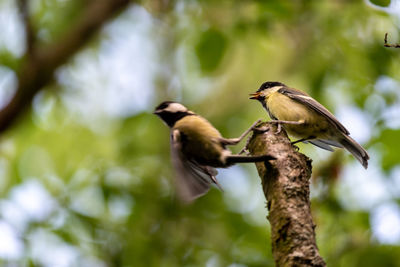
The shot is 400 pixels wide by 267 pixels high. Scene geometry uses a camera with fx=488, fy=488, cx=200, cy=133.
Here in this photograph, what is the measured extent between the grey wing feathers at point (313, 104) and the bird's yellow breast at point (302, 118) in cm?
5

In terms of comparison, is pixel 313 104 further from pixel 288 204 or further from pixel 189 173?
pixel 288 204

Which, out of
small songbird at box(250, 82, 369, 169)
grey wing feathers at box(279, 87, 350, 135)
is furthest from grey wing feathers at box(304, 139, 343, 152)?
grey wing feathers at box(279, 87, 350, 135)

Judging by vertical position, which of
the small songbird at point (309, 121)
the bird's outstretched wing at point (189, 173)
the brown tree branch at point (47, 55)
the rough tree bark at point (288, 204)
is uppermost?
the brown tree branch at point (47, 55)

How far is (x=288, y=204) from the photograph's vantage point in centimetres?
255

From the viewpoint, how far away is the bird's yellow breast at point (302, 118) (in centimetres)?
441

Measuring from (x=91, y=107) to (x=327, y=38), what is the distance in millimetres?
4407

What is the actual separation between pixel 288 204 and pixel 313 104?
→ 201 cm

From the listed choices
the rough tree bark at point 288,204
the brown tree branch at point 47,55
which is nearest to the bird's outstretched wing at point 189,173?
the rough tree bark at point 288,204

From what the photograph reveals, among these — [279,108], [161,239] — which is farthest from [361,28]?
[161,239]

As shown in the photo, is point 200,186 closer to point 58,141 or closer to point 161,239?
point 161,239

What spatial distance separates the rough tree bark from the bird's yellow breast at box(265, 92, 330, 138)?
139 centimetres

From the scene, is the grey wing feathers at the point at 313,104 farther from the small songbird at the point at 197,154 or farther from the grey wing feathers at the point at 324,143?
the small songbird at the point at 197,154

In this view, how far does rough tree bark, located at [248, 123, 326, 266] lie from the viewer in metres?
2.37

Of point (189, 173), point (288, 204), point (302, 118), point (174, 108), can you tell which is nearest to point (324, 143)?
point (302, 118)
